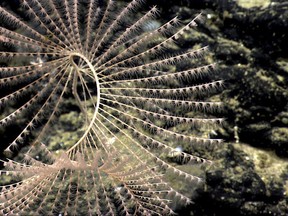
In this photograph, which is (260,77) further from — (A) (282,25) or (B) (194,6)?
(B) (194,6)

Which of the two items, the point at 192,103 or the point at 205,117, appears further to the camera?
the point at 205,117

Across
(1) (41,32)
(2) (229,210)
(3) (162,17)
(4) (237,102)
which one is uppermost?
(3) (162,17)

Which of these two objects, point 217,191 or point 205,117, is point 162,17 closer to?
point 205,117

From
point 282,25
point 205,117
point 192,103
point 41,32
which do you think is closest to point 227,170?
point 205,117

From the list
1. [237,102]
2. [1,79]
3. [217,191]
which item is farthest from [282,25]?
[1,79]

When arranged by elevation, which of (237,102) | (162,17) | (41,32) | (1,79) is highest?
(162,17)

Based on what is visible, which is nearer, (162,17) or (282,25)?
(282,25)

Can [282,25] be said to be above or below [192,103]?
above

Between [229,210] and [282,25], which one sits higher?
[282,25]

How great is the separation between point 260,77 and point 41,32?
296 cm

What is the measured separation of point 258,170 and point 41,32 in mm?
3377

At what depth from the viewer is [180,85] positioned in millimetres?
4625

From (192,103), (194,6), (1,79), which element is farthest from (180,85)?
(1,79)

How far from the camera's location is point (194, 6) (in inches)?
191
